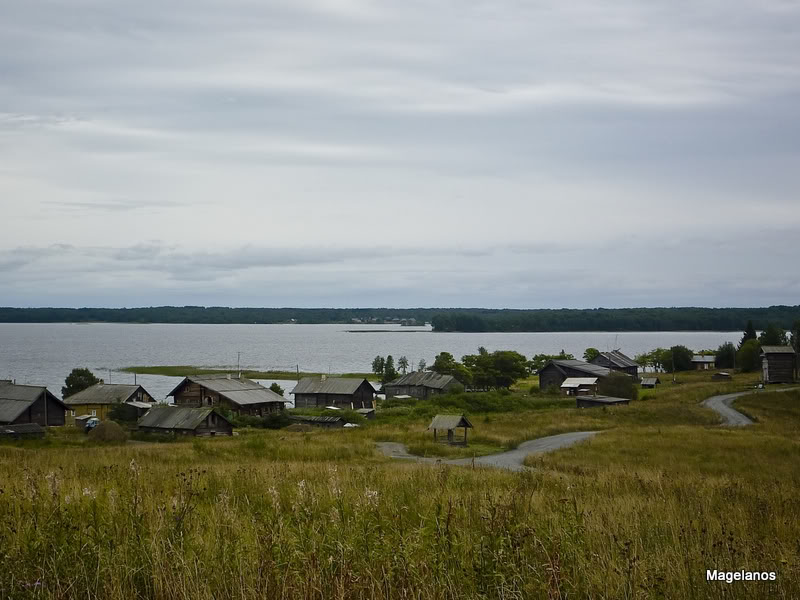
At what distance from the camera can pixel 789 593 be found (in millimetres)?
5223

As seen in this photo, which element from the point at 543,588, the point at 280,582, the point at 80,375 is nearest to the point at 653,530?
the point at 543,588

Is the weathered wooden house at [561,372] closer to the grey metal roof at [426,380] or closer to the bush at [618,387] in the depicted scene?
the bush at [618,387]

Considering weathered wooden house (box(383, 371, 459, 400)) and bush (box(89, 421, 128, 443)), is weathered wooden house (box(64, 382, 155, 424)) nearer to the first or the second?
bush (box(89, 421, 128, 443))

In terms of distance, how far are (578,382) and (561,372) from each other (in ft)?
18.1

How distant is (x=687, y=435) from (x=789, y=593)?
108 feet

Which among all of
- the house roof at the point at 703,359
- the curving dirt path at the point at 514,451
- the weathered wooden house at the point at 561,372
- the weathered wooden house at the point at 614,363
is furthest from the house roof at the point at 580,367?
the curving dirt path at the point at 514,451

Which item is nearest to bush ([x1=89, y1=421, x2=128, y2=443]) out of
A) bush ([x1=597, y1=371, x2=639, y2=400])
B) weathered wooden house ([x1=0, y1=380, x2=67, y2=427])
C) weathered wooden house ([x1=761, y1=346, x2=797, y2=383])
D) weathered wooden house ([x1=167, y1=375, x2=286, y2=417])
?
weathered wooden house ([x1=0, y1=380, x2=67, y2=427])

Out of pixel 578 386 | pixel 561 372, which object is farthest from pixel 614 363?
pixel 578 386

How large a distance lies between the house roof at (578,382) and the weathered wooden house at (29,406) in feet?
173

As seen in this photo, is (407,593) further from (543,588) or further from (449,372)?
(449,372)

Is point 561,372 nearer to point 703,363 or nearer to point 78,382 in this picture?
point 703,363

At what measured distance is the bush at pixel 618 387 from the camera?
70.2 metres

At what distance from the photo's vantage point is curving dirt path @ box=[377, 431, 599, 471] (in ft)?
86.4

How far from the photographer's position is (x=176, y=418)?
173 feet
